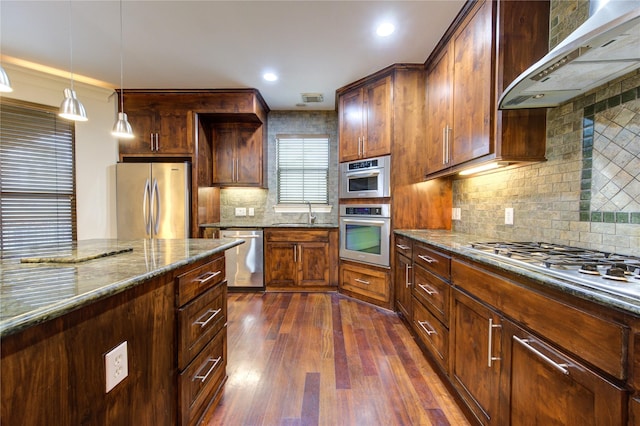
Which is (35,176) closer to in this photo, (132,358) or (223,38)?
(223,38)

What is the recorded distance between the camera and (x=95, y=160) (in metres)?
3.34

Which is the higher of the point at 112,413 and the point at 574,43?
the point at 574,43

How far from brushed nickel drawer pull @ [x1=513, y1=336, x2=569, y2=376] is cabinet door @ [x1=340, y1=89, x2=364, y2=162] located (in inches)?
99.5

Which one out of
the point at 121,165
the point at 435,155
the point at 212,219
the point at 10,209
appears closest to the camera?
the point at 435,155

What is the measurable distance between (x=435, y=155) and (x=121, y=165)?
3.71 meters

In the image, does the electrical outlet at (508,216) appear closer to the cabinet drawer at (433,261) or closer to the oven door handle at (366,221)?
the cabinet drawer at (433,261)

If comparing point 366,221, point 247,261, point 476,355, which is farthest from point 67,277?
point 247,261

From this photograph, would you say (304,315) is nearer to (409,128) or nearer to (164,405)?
(164,405)

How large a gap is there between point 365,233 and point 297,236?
949 millimetres

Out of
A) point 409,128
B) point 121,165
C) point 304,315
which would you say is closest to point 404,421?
point 304,315

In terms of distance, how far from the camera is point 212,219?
12.9 ft

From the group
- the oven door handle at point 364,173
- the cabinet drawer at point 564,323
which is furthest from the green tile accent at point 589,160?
the oven door handle at point 364,173

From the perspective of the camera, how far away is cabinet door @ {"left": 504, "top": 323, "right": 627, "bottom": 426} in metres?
0.71

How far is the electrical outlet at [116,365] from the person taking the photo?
807 mm
